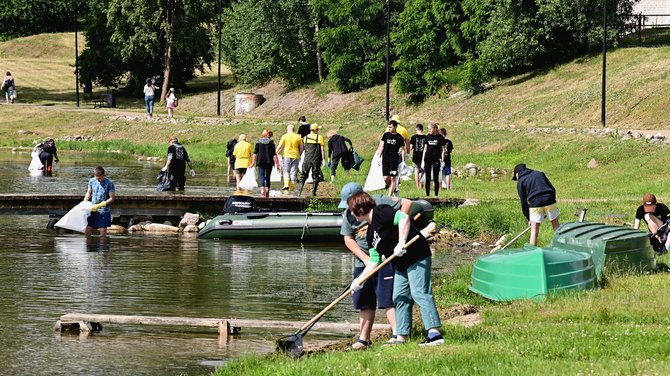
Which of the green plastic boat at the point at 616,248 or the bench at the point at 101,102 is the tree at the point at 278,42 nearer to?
the bench at the point at 101,102

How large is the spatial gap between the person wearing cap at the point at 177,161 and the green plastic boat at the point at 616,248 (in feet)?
45.0

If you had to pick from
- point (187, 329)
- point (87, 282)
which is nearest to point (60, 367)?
point (187, 329)

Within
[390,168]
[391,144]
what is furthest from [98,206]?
[391,144]

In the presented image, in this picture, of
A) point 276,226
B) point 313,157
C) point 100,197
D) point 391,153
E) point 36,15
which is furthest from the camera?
point 36,15

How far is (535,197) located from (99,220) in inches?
375

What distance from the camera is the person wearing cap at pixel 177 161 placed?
97.5 feet

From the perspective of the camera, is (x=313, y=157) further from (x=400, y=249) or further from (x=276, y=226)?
(x=400, y=249)

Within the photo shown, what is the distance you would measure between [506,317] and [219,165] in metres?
32.6

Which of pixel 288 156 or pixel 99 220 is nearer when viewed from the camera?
pixel 99 220

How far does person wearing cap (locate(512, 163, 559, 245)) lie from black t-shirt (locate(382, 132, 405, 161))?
720 centimetres

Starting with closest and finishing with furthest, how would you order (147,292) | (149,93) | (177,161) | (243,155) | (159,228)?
1. (147,292)
2. (159,228)
3. (243,155)
4. (177,161)
5. (149,93)

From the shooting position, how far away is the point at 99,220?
82.7 feet

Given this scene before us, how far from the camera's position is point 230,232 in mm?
26078

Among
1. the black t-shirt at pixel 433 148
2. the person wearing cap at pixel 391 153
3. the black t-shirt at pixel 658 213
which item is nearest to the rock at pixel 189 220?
the person wearing cap at pixel 391 153
